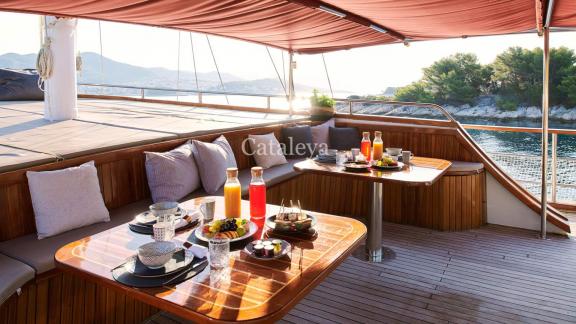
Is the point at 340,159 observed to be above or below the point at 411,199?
above

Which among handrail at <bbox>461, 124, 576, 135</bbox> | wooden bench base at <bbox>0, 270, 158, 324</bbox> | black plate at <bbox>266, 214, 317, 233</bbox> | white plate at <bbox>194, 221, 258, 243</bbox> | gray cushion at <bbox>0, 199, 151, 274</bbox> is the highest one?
handrail at <bbox>461, 124, 576, 135</bbox>

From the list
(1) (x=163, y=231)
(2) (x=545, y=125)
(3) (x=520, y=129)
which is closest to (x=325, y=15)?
(2) (x=545, y=125)

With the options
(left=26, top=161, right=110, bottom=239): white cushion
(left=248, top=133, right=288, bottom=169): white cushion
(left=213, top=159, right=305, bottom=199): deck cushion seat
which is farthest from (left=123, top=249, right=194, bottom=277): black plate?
(left=248, top=133, right=288, bottom=169): white cushion

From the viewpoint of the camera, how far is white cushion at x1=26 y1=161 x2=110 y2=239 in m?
2.10

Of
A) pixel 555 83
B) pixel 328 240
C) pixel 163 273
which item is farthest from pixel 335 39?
pixel 555 83

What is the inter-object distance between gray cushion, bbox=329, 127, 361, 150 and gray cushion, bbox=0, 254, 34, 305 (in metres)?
3.42

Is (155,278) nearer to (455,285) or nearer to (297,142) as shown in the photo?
(455,285)

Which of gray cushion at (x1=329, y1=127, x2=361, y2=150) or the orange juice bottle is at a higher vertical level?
gray cushion at (x1=329, y1=127, x2=361, y2=150)

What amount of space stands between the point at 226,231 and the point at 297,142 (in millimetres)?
3070

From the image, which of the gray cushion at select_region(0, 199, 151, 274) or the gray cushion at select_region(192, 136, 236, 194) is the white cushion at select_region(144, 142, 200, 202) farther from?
the gray cushion at select_region(0, 199, 151, 274)

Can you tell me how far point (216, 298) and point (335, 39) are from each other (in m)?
4.25

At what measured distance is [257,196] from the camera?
173cm

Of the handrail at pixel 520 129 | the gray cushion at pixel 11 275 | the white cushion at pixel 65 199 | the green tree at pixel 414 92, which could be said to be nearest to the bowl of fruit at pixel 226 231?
the gray cushion at pixel 11 275

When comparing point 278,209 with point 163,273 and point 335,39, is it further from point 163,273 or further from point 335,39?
point 335,39
